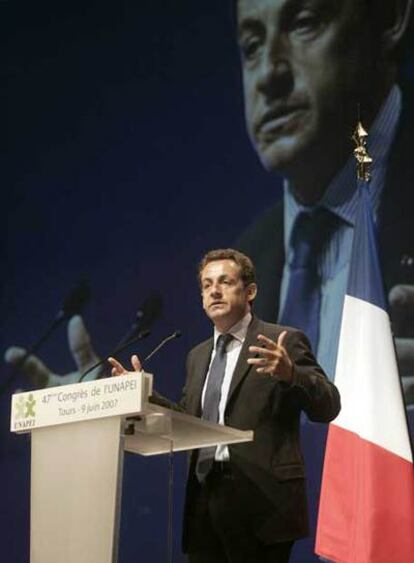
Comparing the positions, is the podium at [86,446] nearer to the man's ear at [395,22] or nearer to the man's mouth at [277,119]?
the man's mouth at [277,119]

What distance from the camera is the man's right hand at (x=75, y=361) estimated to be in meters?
5.80

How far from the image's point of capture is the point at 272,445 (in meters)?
3.14

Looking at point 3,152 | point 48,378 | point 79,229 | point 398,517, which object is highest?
point 3,152

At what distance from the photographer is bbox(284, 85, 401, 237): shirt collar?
5.12m

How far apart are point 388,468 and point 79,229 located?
2659mm

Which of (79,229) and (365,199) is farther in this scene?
(79,229)

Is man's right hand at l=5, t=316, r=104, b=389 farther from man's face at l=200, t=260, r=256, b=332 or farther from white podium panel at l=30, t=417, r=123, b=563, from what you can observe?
white podium panel at l=30, t=417, r=123, b=563

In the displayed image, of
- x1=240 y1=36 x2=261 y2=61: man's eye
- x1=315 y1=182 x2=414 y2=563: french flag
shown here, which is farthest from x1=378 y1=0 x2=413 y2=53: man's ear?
x1=315 y1=182 x2=414 y2=563: french flag

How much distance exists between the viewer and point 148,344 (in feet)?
18.4

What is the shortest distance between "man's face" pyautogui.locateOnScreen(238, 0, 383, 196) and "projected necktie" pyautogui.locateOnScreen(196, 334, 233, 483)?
2.20m

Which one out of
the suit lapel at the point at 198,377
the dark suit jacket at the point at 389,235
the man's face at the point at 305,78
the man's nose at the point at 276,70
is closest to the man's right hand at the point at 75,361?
the dark suit jacket at the point at 389,235

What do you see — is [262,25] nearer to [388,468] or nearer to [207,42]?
[207,42]

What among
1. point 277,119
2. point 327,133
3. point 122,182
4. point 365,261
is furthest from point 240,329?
point 122,182

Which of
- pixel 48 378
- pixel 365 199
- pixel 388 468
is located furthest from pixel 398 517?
pixel 48 378
